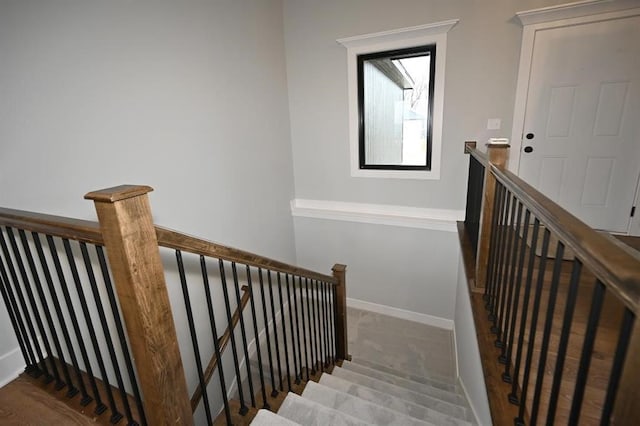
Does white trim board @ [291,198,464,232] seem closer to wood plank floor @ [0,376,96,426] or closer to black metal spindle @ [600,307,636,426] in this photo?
black metal spindle @ [600,307,636,426]

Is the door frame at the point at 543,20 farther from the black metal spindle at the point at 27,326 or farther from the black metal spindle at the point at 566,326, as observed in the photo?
the black metal spindle at the point at 27,326

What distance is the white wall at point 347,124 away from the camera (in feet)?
8.82

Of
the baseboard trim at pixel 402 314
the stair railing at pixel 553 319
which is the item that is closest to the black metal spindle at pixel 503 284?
the stair railing at pixel 553 319

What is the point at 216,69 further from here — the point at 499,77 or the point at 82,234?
the point at 499,77

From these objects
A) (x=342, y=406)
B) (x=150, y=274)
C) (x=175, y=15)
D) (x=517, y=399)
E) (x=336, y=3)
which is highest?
(x=336, y=3)

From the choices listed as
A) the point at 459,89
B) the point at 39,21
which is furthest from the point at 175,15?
the point at 459,89

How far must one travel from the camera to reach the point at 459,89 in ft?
9.32

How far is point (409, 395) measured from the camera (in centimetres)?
217

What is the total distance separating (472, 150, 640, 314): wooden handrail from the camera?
1.55 feet

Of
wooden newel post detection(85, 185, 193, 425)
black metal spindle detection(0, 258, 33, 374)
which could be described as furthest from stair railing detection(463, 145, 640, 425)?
black metal spindle detection(0, 258, 33, 374)

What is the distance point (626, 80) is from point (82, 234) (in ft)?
12.3

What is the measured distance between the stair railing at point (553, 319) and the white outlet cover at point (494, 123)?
673mm

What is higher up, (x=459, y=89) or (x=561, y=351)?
(x=459, y=89)

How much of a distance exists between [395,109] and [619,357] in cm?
315
